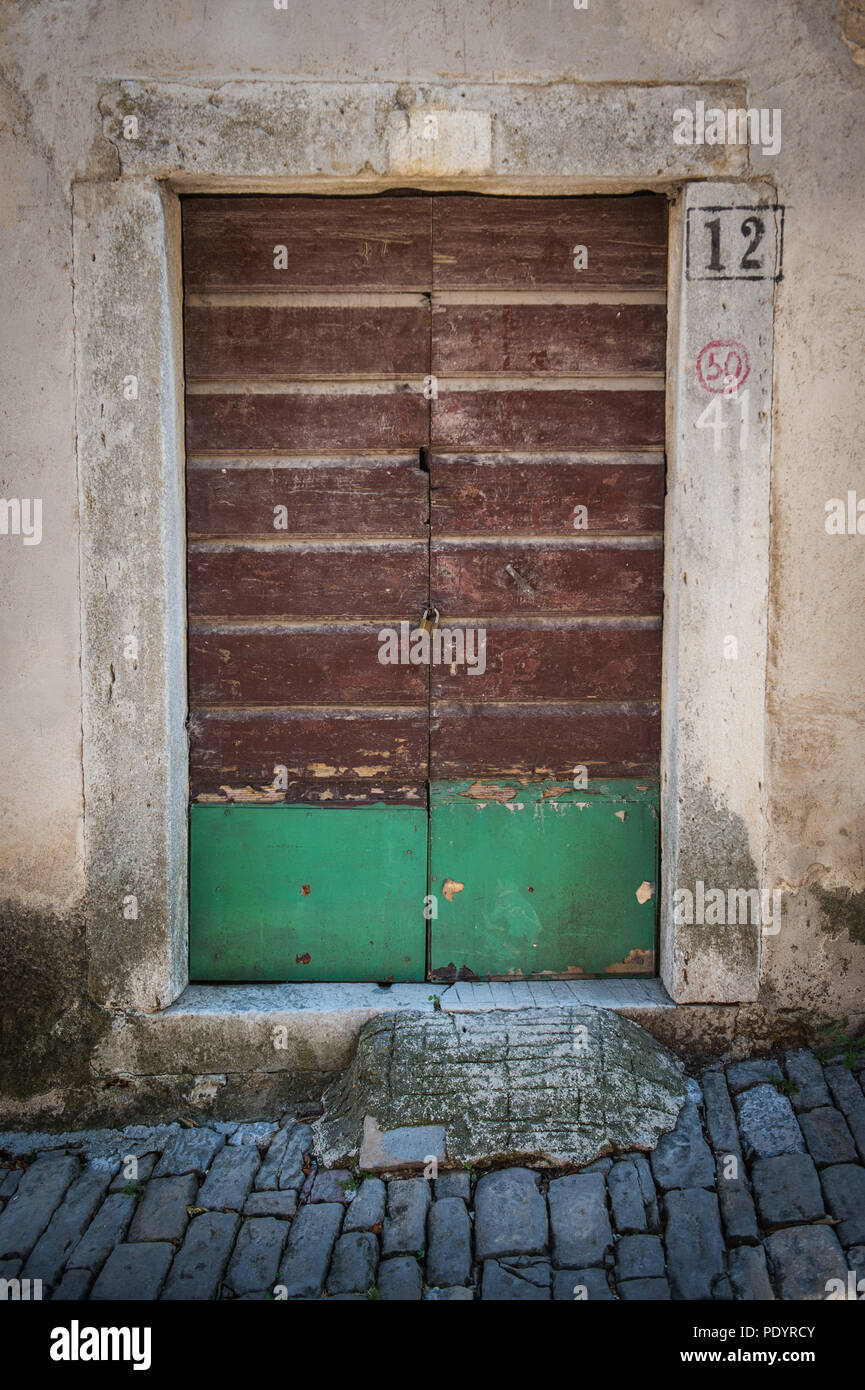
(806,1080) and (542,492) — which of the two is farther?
(542,492)

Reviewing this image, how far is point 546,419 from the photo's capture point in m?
3.29

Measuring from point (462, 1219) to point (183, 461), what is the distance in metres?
2.77

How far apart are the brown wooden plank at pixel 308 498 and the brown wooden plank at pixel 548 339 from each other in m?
0.44

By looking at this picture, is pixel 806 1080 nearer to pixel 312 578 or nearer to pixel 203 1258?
pixel 203 1258

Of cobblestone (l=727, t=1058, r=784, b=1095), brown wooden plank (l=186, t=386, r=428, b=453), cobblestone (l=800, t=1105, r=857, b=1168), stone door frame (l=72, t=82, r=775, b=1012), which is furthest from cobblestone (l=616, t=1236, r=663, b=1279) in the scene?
brown wooden plank (l=186, t=386, r=428, b=453)

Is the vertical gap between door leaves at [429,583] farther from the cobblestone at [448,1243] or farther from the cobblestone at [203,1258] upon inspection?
the cobblestone at [203,1258]

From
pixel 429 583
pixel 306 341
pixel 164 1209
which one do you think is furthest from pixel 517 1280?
pixel 306 341

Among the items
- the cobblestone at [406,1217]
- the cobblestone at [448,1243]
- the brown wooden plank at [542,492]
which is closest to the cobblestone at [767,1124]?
the cobblestone at [448,1243]

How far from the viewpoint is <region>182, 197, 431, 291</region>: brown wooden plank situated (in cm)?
322

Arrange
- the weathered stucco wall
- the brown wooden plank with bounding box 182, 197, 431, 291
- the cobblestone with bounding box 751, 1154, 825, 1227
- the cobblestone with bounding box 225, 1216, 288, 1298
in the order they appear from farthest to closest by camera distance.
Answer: the brown wooden plank with bounding box 182, 197, 431, 291
the weathered stucco wall
the cobblestone with bounding box 751, 1154, 825, 1227
the cobblestone with bounding box 225, 1216, 288, 1298

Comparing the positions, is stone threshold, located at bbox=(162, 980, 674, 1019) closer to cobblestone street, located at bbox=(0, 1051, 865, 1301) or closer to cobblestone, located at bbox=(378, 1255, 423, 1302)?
cobblestone street, located at bbox=(0, 1051, 865, 1301)

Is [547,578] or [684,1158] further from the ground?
[547,578]

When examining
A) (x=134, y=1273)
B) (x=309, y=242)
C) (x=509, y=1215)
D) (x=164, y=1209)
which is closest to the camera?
(x=134, y=1273)

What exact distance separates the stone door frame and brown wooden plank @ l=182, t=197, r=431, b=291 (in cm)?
8
